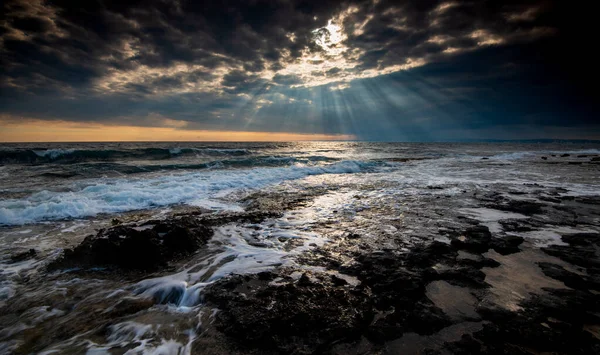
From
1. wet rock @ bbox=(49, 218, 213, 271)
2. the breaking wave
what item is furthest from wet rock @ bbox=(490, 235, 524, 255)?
the breaking wave

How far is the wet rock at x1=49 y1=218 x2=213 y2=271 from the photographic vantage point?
425 centimetres

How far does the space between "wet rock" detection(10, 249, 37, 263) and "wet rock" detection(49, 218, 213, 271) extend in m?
0.83

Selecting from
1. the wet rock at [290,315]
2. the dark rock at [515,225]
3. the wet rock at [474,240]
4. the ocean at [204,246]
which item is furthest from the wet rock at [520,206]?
the wet rock at [290,315]

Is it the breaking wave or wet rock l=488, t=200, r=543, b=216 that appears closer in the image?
wet rock l=488, t=200, r=543, b=216

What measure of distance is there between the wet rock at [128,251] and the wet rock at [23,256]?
831mm

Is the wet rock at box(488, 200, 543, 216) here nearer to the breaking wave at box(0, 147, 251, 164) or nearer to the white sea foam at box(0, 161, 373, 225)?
the white sea foam at box(0, 161, 373, 225)

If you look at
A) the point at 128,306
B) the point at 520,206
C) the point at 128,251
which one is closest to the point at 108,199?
the point at 128,251

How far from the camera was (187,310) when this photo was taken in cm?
315

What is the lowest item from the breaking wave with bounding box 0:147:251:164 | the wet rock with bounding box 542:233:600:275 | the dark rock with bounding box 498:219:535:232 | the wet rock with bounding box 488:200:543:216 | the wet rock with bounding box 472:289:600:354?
the wet rock with bounding box 488:200:543:216

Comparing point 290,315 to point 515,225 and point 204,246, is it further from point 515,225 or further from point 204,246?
point 515,225

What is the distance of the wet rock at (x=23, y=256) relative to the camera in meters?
4.50

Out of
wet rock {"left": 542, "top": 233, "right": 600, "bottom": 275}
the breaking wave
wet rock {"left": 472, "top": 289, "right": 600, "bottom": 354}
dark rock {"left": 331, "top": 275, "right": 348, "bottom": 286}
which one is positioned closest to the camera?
wet rock {"left": 472, "top": 289, "right": 600, "bottom": 354}

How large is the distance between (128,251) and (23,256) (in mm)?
2043

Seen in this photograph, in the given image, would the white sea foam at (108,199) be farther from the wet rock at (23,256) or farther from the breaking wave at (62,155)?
the breaking wave at (62,155)
